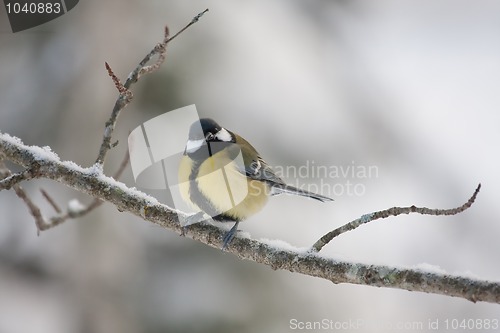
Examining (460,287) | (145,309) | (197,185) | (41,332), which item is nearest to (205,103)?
(145,309)

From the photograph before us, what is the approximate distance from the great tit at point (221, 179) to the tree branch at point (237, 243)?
0.15m

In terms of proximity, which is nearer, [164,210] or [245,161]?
[164,210]

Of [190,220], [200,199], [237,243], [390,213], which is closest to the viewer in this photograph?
[390,213]

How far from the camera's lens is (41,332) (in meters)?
4.01

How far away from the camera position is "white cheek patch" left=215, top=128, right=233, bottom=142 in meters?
2.23

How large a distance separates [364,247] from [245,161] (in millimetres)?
2009

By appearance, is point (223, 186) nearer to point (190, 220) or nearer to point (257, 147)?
point (190, 220)

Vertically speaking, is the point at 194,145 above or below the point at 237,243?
above

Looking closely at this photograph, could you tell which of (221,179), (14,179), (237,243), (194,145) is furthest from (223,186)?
(14,179)

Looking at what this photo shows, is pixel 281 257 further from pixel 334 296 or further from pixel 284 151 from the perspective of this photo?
pixel 284 151

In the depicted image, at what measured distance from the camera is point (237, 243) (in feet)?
5.69

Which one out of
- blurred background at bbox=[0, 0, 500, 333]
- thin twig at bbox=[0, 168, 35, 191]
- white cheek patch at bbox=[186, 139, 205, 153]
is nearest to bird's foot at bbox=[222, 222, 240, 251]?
white cheek patch at bbox=[186, 139, 205, 153]

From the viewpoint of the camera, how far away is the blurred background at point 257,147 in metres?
4.02

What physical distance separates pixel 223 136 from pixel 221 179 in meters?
0.30
